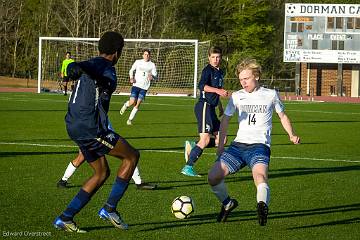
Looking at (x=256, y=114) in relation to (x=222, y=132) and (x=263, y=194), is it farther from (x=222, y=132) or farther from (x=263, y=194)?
(x=263, y=194)

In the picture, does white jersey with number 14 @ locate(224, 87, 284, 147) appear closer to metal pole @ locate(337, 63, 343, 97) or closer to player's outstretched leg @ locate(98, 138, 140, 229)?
player's outstretched leg @ locate(98, 138, 140, 229)

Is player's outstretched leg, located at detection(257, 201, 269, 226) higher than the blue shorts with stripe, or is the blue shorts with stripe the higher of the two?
the blue shorts with stripe

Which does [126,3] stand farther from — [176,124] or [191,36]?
[176,124]

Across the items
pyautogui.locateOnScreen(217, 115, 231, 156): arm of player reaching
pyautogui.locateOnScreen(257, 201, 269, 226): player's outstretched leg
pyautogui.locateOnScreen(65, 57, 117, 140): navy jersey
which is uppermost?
pyautogui.locateOnScreen(65, 57, 117, 140): navy jersey

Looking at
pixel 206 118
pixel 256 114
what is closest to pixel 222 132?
pixel 256 114

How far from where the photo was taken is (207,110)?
12344 millimetres

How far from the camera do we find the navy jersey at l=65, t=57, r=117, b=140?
7188 mm

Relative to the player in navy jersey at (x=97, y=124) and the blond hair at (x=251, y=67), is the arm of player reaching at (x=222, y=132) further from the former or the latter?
the player in navy jersey at (x=97, y=124)

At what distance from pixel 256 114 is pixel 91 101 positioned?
5.75 ft

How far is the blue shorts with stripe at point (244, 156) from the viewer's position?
775 cm

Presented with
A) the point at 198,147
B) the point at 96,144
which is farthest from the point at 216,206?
the point at 198,147

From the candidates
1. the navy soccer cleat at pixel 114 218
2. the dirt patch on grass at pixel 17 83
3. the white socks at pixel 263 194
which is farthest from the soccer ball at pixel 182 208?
the dirt patch on grass at pixel 17 83

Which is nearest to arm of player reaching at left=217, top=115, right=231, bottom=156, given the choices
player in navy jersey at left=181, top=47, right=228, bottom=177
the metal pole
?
player in navy jersey at left=181, top=47, right=228, bottom=177

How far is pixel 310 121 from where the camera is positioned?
26.9 meters
